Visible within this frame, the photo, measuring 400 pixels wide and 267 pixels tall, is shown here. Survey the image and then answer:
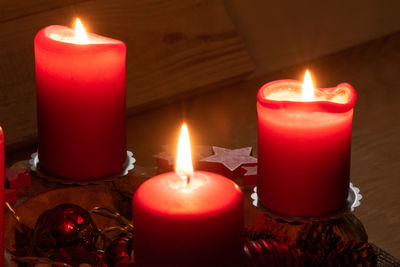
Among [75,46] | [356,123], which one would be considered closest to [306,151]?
[75,46]

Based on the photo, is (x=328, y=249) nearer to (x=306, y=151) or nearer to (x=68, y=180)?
(x=306, y=151)

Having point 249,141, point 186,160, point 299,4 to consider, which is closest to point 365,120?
point 249,141

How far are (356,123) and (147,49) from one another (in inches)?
19.1

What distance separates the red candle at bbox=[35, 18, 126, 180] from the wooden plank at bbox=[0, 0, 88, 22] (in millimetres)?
510

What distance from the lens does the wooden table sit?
1265mm

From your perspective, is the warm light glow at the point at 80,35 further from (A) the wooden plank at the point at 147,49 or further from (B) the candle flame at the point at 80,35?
(A) the wooden plank at the point at 147,49

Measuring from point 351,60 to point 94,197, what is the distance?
42.1 inches

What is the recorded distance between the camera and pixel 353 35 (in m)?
1.86

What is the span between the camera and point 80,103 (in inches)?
34.6

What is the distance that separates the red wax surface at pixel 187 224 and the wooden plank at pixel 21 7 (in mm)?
867

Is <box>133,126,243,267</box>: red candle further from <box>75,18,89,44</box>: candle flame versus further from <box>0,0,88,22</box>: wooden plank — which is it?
<box>0,0,88,22</box>: wooden plank

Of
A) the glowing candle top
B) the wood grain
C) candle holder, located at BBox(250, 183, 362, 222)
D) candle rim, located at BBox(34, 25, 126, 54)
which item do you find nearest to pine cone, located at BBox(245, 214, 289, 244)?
candle holder, located at BBox(250, 183, 362, 222)

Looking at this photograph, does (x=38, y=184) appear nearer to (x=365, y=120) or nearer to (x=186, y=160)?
(x=186, y=160)

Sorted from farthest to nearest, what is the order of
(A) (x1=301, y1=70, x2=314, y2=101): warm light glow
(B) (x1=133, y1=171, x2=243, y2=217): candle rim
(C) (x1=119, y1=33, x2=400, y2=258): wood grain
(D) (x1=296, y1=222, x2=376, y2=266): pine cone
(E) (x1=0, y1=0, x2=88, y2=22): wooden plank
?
(E) (x1=0, y1=0, x2=88, y2=22): wooden plank → (C) (x1=119, y1=33, x2=400, y2=258): wood grain → (A) (x1=301, y1=70, x2=314, y2=101): warm light glow → (D) (x1=296, y1=222, x2=376, y2=266): pine cone → (B) (x1=133, y1=171, x2=243, y2=217): candle rim
